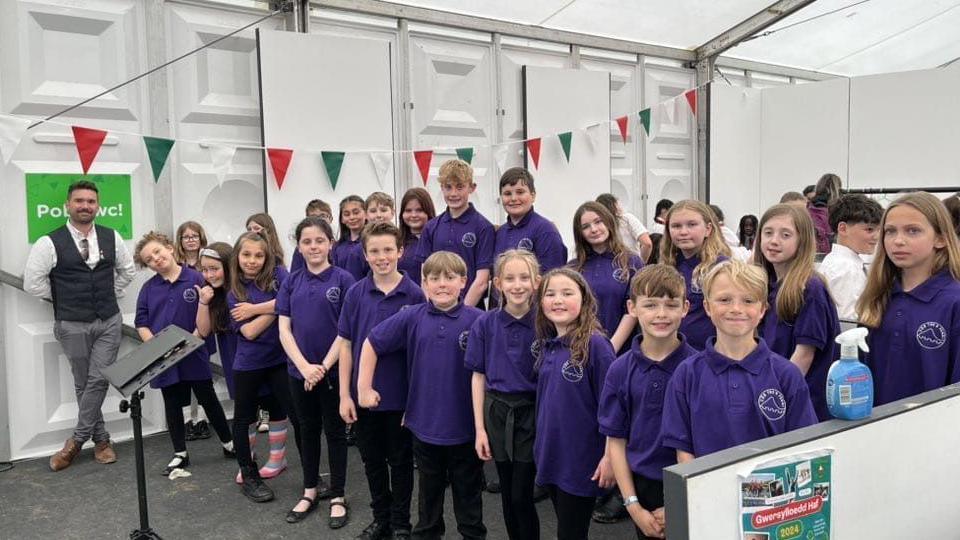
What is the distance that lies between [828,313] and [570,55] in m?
4.74

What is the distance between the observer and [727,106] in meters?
7.82

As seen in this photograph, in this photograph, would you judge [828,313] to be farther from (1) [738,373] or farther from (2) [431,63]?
(2) [431,63]

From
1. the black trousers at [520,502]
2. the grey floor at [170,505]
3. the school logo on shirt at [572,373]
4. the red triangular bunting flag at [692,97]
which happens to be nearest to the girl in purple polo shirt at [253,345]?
the grey floor at [170,505]

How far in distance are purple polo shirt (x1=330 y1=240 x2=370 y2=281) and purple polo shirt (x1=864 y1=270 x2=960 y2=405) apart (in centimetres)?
273

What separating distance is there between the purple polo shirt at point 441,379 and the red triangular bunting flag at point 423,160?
2.90 metres

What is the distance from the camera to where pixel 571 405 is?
243 centimetres

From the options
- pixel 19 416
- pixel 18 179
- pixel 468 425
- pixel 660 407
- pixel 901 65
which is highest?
pixel 901 65

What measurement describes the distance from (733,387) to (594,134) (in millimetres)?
5019

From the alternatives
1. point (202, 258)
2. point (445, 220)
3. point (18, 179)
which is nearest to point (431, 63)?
point (445, 220)

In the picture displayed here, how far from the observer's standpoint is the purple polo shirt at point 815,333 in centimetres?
243

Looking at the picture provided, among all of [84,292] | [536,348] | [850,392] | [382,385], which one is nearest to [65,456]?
[84,292]

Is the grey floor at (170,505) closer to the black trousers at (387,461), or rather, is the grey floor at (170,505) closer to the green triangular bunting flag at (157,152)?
the black trousers at (387,461)

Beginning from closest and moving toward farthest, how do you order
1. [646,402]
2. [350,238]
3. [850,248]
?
[646,402] < [850,248] < [350,238]

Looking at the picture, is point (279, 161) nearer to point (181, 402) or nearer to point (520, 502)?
point (181, 402)
